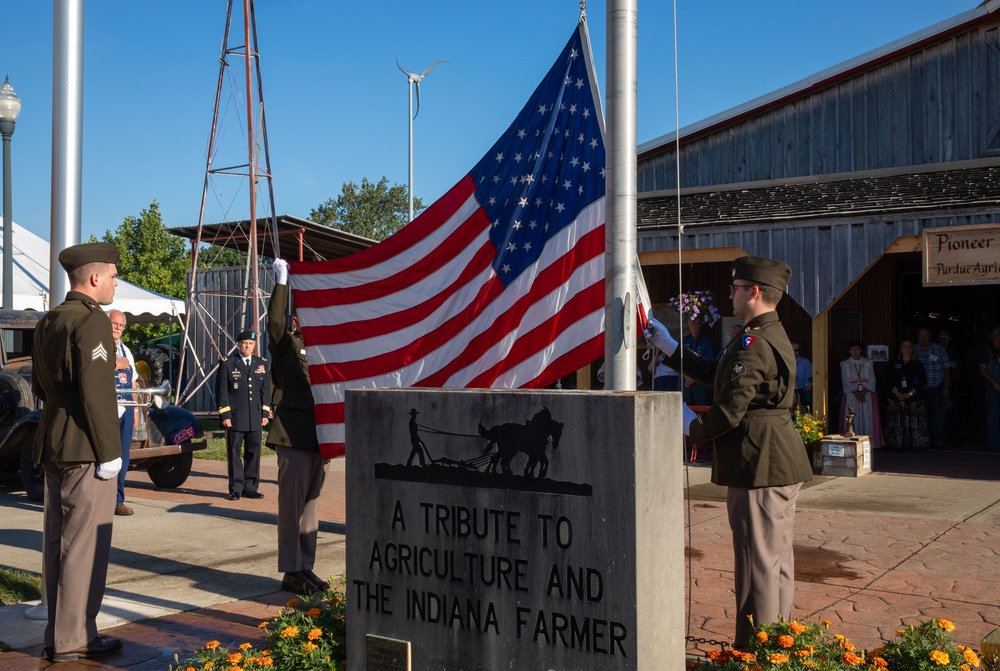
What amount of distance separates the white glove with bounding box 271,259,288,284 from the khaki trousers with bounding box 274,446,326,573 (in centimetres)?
114

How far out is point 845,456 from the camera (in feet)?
39.9

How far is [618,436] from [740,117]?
1700cm

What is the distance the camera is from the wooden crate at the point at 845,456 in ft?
39.7

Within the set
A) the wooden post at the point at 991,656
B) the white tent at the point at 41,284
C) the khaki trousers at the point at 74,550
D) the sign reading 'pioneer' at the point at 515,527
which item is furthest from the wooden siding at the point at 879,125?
the khaki trousers at the point at 74,550

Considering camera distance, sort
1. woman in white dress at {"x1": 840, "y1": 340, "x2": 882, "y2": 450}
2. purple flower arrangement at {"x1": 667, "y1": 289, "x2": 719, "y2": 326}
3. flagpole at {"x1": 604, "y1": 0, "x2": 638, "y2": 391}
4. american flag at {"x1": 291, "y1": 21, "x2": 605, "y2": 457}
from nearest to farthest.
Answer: flagpole at {"x1": 604, "y1": 0, "x2": 638, "y2": 391} → american flag at {"x1": 291, "y1": 21, "x2": 605, "y2": 457} → woman in white dress at {"x1": 840, "y1": 340, "x2": 882, "y2": 450} → purple flower arrangement at {"x1": 667, "y1": 289, "x2": 719, "y2": 326}

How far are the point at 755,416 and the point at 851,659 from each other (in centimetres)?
116

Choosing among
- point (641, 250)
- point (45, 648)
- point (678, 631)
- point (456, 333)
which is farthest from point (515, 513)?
point (641, 250)

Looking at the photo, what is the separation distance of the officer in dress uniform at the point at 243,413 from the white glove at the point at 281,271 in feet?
15.1

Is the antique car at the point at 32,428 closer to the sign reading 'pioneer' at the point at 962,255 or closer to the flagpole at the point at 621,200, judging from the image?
the flagpole at the point at 621,200

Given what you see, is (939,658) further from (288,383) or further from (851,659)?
(288,383)

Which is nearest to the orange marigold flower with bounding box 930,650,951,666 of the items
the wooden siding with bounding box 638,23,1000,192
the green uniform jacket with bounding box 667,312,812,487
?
the green uniform jacket with bounding box 667,312,812,487

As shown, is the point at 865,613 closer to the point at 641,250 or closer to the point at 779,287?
the point at 779,287

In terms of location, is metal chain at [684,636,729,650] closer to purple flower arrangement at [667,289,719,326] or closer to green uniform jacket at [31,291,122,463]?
green uniform jacket at [31,291,122,463]

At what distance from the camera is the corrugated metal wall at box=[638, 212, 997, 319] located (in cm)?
1326
